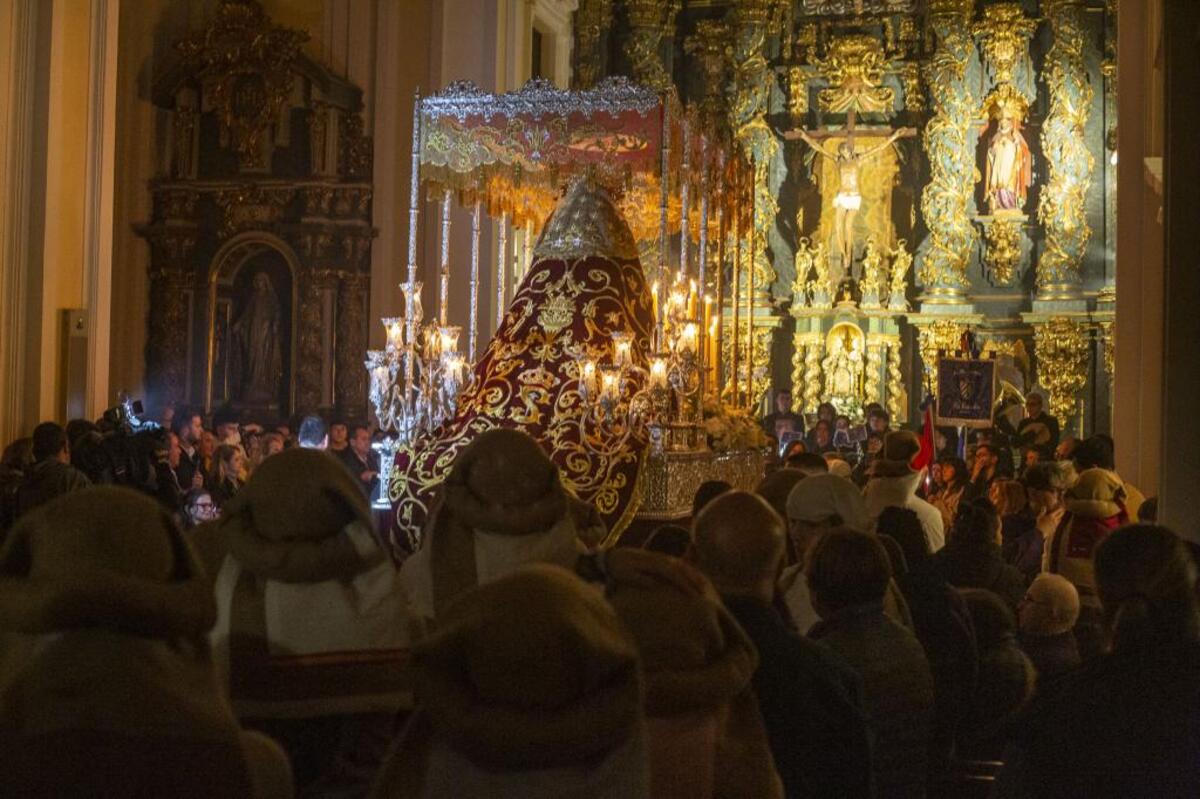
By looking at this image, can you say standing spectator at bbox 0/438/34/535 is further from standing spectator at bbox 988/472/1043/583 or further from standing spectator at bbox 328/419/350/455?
standing spectator at bbox 328/419/350/455

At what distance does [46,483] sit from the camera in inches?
326

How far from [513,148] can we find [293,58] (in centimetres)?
629

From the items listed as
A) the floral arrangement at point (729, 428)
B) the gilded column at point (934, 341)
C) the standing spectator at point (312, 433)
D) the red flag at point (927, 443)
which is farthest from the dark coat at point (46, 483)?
the gilded column at point (934, 341)

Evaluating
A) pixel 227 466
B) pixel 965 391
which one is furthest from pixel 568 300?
pixel 965 391

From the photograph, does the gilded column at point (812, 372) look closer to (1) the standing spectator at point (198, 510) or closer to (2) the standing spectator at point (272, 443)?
(2) the standing spectator at point (272, 443)

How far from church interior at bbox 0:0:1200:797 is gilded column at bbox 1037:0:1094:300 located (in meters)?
0.05

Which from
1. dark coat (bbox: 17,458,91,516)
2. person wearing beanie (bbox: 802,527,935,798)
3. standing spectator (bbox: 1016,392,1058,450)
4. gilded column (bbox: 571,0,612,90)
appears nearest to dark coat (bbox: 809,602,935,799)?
person wearing beanie (bbox: 802,527,935,798)

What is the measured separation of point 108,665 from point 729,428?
1216 centimetres

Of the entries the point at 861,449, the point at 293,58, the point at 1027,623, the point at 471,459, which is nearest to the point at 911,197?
the point at 861,449

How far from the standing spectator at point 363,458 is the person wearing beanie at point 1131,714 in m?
11.9

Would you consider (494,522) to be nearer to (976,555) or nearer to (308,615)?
(308,615)

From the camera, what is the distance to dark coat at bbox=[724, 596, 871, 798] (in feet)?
12.9

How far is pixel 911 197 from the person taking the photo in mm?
23984

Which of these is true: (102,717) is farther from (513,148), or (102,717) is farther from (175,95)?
(175,95)
